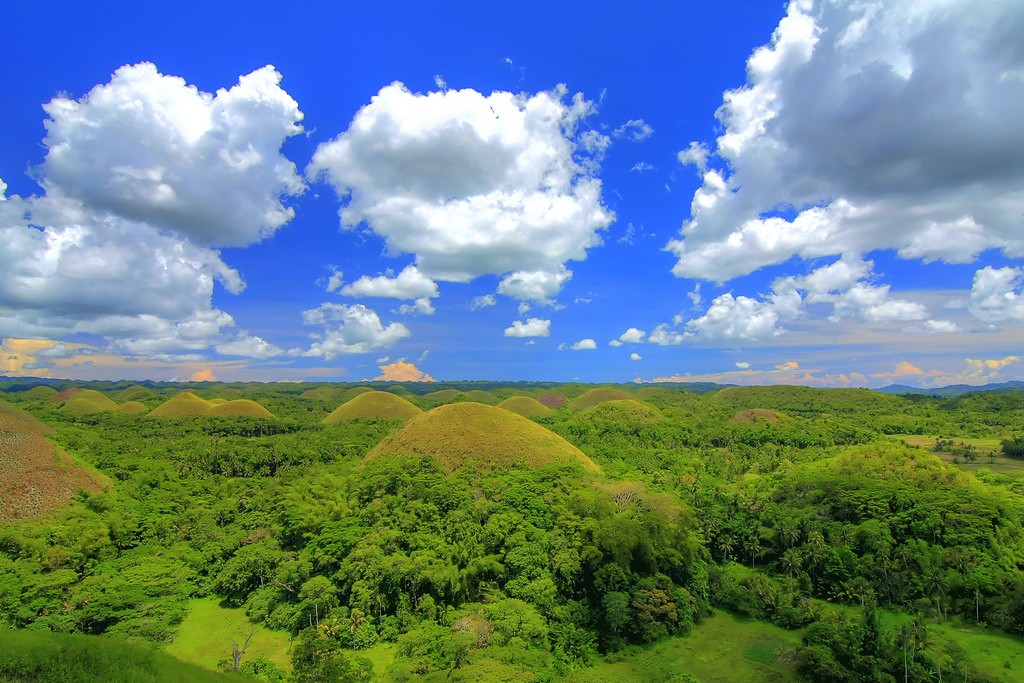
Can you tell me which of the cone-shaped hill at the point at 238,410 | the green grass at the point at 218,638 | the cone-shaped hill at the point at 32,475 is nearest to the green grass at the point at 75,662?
the green grass at the point at 218,638

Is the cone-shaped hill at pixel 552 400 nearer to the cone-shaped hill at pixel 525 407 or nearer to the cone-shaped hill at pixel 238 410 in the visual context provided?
the cone-shaped hill at pixel 525 407

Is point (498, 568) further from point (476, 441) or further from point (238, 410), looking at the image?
point (238, 410)

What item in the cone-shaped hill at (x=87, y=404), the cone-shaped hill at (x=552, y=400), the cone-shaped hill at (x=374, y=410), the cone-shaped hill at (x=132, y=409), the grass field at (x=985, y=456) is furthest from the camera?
the cone-shaped hill at (x=552, y=400)

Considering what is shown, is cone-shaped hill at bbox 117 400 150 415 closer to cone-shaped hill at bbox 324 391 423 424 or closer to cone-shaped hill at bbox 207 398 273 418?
cone-shaped hill at bbox 207 398 273 418

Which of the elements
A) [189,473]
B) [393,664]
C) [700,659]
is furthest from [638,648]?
[189,473]

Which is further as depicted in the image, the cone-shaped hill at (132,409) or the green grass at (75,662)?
the cone-shaped hill at (132,409)

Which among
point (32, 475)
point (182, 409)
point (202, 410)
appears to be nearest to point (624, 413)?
point (32, 475)

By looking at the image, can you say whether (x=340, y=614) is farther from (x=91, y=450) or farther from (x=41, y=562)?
(x=91, y=450)
